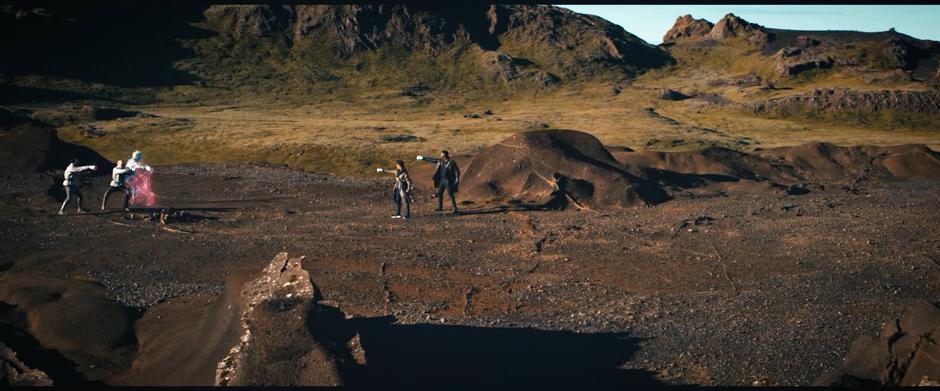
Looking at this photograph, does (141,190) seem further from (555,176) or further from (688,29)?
(688,29)

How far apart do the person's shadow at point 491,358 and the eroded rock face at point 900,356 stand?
8.75 ft

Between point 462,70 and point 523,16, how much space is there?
55.1 feet

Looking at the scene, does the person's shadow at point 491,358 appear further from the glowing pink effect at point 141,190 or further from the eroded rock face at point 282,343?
the glowing pink effect at point 141,190

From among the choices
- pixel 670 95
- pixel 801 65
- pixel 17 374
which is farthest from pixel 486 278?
pixel 801 65

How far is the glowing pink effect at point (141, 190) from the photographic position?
23120mm

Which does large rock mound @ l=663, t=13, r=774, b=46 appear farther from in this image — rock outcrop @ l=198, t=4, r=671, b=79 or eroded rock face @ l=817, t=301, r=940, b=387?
eroded rock face @ l=817, t=301, r=940, b=387

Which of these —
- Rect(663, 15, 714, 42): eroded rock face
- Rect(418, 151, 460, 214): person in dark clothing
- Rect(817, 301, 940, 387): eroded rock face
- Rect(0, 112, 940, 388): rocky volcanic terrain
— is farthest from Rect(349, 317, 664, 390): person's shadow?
Rect(663, 15, 714, 42): eroded rock face

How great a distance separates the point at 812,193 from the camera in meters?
29.1

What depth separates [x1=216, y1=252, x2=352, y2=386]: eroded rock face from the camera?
8.68 metres

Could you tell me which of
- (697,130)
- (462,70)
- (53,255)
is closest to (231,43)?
(462,70)

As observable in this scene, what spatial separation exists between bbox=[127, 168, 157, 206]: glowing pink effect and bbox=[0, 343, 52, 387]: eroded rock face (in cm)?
1437

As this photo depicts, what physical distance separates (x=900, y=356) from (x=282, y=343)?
807 centimetres

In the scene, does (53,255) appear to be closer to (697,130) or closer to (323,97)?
(697,130)

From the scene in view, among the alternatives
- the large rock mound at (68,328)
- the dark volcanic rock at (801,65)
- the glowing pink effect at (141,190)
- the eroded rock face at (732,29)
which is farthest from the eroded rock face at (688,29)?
the large rock mound at (68,328)
